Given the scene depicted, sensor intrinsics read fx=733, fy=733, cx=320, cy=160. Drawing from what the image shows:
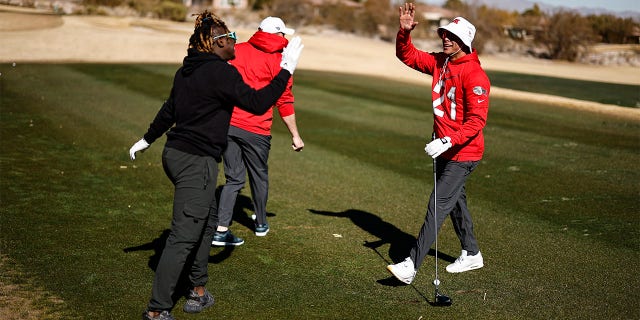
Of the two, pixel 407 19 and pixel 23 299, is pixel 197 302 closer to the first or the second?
pixel 23 299

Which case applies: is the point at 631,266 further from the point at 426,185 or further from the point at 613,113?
the point at 613,113

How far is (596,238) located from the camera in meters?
8.27

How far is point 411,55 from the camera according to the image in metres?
7.03

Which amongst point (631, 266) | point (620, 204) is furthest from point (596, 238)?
point (620, 204)

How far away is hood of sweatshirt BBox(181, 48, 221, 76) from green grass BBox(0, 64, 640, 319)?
1.89 metres

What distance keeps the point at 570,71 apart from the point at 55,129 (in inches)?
1260

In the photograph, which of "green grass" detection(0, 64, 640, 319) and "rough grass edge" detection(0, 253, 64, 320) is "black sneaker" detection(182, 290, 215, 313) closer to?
"green grass" detection(0, 64, 640, 319)

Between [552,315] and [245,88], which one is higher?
[245,88]

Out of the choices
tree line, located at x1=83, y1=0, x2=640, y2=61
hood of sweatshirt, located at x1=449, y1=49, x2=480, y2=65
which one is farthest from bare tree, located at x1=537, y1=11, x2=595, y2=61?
hood of sweatshirt, located at x1=449, y1=49, x2=480, y2=65

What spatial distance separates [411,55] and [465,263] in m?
2.06

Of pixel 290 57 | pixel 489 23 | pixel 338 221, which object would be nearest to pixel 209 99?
pixel 290 57

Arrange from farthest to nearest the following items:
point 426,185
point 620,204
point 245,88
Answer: point 426,185
point 620,204
point 245,88

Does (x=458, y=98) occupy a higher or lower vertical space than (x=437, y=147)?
higher

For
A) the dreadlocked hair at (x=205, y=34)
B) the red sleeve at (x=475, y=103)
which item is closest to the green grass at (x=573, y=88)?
the red sleeve at (x=475, y=103)
